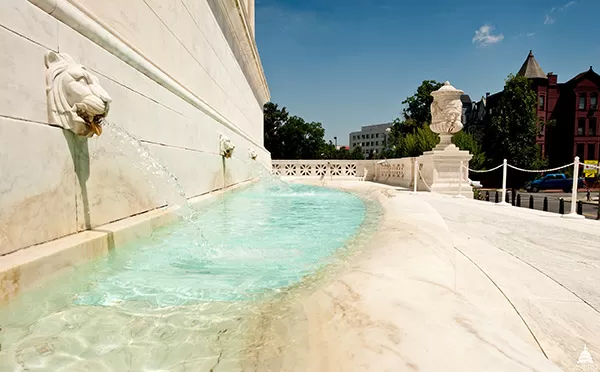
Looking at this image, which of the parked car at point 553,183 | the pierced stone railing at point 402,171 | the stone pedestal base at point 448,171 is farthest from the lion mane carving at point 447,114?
the parked car at point 553,183

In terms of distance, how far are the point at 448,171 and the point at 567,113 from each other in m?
37.8

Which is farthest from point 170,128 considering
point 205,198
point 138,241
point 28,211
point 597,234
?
point 597,234

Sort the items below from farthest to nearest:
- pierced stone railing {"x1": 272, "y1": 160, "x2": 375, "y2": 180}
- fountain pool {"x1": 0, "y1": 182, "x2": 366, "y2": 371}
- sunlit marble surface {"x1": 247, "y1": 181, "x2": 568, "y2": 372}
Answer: pierced stone railing {"x1": 272, "y1": 160, "x2": 375, "y2": 180} < fountain pool {"x1": 0, "y1": 182, "x2": 366, "y2": 371} < sunlit marble surface {"x1": 247, "y1": 181, "x2": 568, "y2": 372}

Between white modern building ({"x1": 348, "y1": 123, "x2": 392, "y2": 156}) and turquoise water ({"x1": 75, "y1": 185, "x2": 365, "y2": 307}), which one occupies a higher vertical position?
white modern building ({"x1": 348, "y1": 123, "x2": 392, "y2": 156})

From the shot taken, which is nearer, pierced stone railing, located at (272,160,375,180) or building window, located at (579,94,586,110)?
pierced stone railing, located at (272,160,375,180)

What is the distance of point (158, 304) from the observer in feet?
5.32

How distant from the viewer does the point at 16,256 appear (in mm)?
1657

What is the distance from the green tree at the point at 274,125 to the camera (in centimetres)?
4743

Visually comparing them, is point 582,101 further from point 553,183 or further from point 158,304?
point 158,304

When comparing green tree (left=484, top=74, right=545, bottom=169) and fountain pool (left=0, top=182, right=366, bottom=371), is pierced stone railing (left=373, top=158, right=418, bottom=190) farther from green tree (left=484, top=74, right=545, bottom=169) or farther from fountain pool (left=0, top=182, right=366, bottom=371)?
green tree (left=484, top=74, right=545, bottom=169)

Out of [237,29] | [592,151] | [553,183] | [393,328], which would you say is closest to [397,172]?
[237,29]

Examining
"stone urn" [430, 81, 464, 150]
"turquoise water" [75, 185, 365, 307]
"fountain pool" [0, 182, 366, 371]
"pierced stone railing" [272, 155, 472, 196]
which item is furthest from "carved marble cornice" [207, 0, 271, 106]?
"fountain pool" [0, 182, 366, 371]

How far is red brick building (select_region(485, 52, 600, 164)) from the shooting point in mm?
35250

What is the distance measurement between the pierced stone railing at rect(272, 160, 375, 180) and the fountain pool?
46.4 feet
